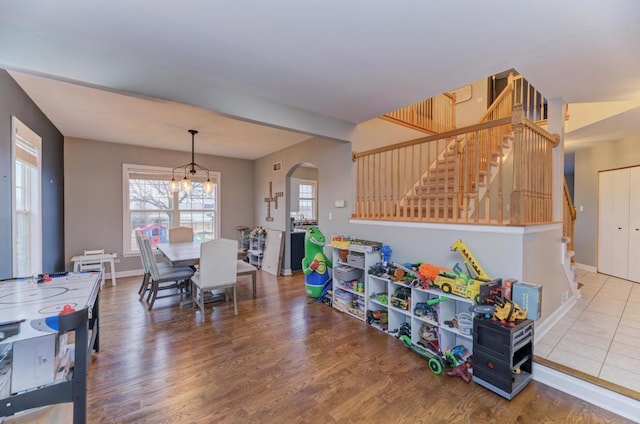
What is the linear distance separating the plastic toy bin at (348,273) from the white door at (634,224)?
4709 millimetres

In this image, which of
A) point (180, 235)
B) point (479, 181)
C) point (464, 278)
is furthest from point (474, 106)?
point (180, 235)

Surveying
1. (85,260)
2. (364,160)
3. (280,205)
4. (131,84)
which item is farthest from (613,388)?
(85,260)

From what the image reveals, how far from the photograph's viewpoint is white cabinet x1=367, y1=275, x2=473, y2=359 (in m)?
2.46

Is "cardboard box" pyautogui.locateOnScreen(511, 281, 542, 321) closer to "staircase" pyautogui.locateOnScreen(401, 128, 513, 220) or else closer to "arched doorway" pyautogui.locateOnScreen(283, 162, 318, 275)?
"staircase" pyautogui.locateOnScreen(401, 128, 513, 220)

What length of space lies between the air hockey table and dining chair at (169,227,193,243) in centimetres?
320

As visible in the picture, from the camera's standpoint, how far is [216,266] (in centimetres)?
344

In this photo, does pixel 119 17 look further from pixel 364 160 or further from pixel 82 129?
pixel 82 129

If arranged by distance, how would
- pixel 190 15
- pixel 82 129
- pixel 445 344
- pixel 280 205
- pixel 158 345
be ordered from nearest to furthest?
1. pixel 190 15
2. pixel 445 344
3. pixel 158 345
4. pixel 82 129
5. pixel 280 205

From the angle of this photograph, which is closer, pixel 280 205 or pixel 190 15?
pixel 190 15

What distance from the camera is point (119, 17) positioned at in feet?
5.96

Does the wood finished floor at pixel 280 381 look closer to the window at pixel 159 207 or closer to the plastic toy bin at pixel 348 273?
the plastic toy bin at pixel 348 273

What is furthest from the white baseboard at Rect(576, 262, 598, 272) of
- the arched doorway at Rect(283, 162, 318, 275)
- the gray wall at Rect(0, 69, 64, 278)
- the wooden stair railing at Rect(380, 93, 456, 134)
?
the gray wall at Rect(0, 69, 64, 278)

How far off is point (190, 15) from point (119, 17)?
477mm

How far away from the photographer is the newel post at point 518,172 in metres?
2.33
